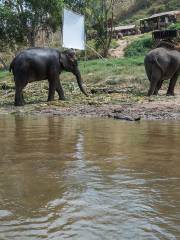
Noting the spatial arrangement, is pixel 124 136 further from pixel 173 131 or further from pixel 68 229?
pixel 68 229

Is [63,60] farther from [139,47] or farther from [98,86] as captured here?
[139,47]

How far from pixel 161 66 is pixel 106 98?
2.28 meters

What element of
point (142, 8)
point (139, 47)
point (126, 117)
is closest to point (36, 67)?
point (126, 117)

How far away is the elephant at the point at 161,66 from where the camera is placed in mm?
16094

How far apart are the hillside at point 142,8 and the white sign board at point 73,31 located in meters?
50.7

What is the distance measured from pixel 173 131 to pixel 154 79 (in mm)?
7727

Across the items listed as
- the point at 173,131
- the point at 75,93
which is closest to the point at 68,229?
the point at 173,131

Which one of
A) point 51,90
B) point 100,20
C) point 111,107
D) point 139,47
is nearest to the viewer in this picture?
point 111,107

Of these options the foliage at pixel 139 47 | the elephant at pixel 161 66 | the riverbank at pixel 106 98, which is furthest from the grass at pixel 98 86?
the foliage at pixel 139 47

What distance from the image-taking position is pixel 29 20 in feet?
131

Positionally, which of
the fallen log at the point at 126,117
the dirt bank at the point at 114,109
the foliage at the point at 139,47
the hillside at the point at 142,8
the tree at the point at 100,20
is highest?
the hillside at the point at 142,8

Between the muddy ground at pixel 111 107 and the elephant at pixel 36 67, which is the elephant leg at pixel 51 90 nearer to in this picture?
the elephant at pixel 36 67

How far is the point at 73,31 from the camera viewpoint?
2075 cm

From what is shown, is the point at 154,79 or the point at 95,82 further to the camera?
the point at 95,82
